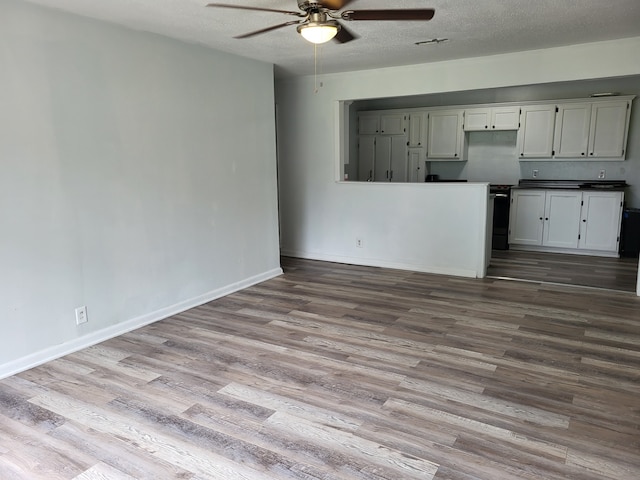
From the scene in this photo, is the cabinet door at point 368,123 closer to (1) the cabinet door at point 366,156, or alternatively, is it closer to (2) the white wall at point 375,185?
(1) the cabinet door at point 366,156

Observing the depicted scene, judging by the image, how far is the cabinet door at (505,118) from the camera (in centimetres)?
672

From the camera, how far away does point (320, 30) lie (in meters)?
2.60

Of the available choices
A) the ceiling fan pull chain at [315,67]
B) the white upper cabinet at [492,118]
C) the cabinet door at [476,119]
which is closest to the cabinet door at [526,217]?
the white upper cabinet at [492,118]

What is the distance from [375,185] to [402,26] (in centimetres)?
234

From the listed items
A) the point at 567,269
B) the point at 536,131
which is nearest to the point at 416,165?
the point at 536,131

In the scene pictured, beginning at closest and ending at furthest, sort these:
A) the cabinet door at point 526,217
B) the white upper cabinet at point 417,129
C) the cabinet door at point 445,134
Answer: the cabinet door at point 526,217 < the cabinet door at point 445,134 < the white upper cabinet at point 417,129

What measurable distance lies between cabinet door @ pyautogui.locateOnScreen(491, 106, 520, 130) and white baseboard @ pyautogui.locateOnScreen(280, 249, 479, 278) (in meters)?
2.84

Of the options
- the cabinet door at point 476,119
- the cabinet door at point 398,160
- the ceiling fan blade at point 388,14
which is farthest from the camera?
the cabinet door at point 398,160

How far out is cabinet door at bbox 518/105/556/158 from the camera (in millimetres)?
6492

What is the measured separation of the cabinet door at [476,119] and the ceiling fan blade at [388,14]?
4796 millimetres

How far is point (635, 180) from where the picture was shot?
636 centimetres

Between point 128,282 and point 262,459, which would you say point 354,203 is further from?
point 262,459

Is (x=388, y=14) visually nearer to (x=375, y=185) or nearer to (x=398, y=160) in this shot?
(x=375, y=185)

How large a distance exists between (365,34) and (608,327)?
120 inches
